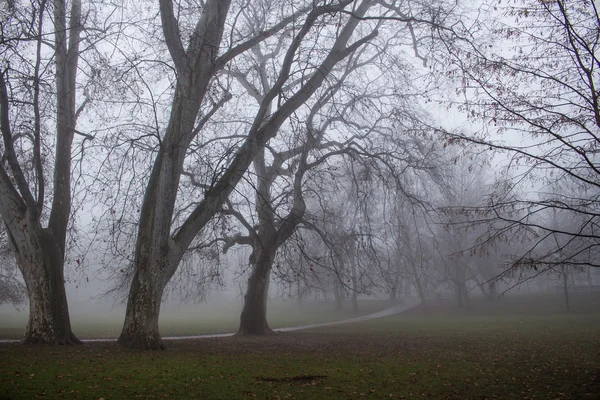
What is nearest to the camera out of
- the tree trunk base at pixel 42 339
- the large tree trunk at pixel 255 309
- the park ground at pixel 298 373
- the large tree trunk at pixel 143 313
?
the park ground at pixel 298 373

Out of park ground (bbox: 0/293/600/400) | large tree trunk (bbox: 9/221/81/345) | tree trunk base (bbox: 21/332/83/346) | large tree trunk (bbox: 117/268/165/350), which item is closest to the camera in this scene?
park ground (bbox: 0/293/600/400)

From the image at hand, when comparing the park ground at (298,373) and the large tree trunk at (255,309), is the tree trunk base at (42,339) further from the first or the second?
the large tree trunk at (255,309)

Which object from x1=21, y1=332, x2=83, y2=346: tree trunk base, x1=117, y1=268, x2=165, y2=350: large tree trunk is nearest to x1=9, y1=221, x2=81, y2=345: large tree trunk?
x1=21, y1=332, x2=83, y2=346: tree trunk base

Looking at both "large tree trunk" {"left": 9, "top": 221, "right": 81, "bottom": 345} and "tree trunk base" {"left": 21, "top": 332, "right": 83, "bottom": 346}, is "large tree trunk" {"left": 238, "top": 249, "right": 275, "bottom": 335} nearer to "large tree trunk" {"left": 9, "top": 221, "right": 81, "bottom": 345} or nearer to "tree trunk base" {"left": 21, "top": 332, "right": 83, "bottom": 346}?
"large tree trunk" {"left": 9, "top": 221, "right": 81, "bottom": 345}

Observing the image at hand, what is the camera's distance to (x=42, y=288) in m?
10.6

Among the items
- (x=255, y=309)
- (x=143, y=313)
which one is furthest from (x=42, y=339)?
(x=255, y=309)

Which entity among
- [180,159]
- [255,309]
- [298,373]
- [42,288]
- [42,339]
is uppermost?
[180,159]

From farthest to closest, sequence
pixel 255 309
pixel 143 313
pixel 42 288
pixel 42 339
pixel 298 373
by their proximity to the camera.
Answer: pixel 255 309
pixel 42 288
pixel 42 339
pixel 143 313
pixel 298 373

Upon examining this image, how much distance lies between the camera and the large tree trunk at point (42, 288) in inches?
413

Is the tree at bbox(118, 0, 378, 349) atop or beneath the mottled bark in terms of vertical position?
atop

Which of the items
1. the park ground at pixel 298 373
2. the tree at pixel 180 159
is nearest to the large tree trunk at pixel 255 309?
the park ground at pixel 298 373

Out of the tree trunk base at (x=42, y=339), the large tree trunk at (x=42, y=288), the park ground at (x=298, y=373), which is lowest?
the park ground at (x=298, y=373)

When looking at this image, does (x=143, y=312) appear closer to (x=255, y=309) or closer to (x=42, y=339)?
(x=42, y=339)

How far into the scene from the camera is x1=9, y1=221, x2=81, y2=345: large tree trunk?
1049 cm
